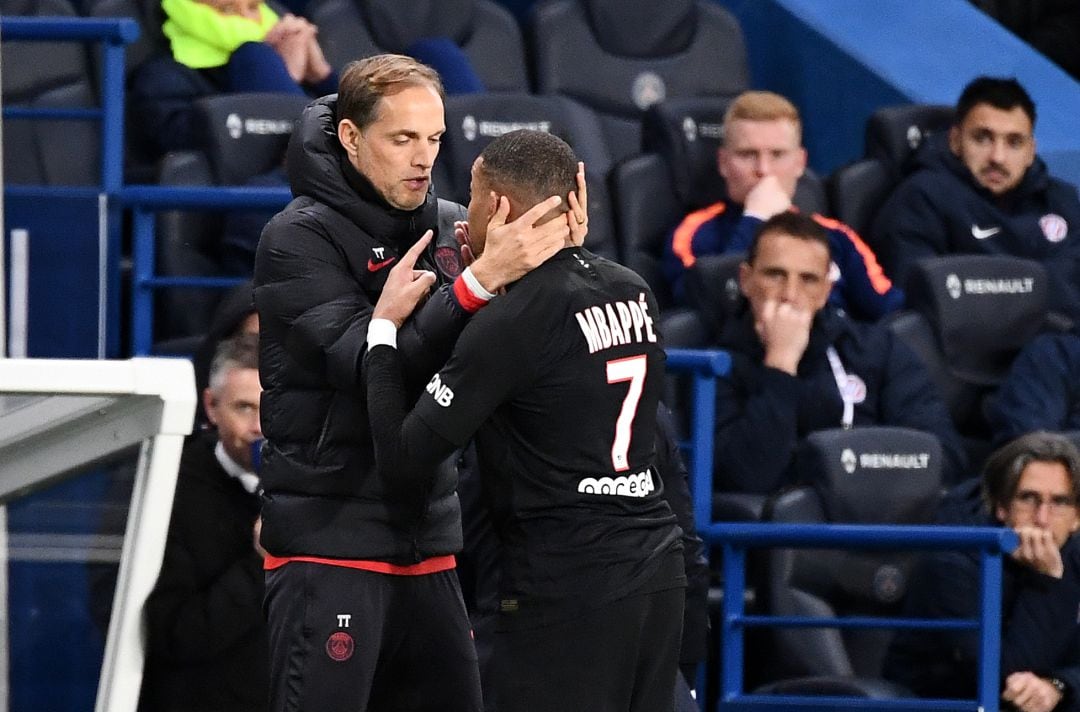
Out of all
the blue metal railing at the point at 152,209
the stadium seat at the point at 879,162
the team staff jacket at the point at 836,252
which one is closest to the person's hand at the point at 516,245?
the blue metal railing at the point at 152,209

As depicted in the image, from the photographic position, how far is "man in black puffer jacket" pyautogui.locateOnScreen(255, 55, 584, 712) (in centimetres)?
366

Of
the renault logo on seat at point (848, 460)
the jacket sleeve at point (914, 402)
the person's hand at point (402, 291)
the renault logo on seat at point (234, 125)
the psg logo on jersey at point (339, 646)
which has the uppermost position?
the renault logo on seat at point (234, 125)

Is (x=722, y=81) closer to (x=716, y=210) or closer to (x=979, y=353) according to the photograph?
(x=716, y=210)

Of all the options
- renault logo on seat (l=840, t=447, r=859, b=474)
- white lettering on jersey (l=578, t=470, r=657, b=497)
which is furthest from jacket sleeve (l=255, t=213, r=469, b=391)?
renault logo on seat (l=840, t=447, r=859, b=474)

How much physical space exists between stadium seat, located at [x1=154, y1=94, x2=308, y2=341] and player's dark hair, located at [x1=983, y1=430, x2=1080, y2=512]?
2308 millimetres

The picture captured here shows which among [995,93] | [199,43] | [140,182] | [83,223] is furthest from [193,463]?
[995,93]

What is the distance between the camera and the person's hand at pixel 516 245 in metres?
3.48

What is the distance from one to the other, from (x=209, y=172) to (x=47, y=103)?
2.76ft

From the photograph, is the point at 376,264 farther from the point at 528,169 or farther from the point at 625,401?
the point at 625,401

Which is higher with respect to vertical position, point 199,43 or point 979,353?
point 199,43

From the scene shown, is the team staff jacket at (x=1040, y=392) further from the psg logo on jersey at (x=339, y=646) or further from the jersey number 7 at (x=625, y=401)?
the psg logo on jersey at (x=339, y=646)

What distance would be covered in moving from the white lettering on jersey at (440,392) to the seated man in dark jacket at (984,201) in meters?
4.11

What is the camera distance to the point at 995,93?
7.44 m

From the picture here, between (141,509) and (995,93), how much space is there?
5.48 meters
